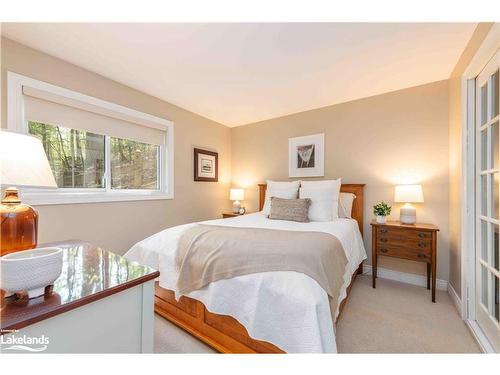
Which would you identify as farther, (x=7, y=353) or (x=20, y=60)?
(x=20, y=60)

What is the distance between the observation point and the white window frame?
183 centimetres

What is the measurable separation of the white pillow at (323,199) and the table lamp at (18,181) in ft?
7.73

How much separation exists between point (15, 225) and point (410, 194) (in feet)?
10.1

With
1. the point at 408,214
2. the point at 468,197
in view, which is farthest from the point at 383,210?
the point at 468,197

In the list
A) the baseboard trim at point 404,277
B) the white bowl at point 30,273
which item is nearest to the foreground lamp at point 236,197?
the baseboard trim at point 404,277

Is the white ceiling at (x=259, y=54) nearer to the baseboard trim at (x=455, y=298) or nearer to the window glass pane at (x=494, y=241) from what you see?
the window glass pane at (x=494, y=241)

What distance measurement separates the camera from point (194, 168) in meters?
3.51

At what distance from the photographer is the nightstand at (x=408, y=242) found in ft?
7.12

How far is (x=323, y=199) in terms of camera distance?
104 inches

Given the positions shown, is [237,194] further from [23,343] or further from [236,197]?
[23,343]

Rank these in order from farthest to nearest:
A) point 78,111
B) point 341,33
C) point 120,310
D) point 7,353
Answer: point 78,111, point 341,33, point 120,310, point 7,353
